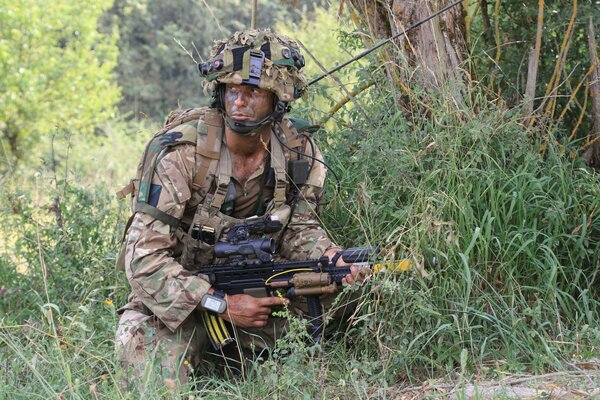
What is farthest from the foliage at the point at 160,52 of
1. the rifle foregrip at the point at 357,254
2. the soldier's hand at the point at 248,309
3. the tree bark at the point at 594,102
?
the rifle foregrip at the point at 357,254

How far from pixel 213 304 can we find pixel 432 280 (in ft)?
3.26

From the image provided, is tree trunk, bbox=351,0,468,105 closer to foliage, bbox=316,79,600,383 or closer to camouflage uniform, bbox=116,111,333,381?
foliage, bbox=316,79,600,383

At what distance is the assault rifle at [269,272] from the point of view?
13.1 ft

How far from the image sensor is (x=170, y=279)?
403 centimetres

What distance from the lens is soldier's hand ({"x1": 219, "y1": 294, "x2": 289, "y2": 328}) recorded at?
4070mm

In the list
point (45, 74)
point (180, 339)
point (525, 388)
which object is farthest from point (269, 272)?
point (45, 74)

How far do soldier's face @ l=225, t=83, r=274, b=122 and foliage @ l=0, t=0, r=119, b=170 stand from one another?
8.24 m

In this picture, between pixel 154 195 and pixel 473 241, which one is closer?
pixel 473 241

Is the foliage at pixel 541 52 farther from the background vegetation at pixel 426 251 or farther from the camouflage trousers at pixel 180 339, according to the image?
the camouflage trousers at pixel 180 339

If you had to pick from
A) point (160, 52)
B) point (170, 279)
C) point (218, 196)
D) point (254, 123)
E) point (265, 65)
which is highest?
point (265, 65)

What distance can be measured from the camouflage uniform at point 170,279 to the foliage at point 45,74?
8174mm

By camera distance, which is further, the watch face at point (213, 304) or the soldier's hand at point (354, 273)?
the watch face at point (213, 304)

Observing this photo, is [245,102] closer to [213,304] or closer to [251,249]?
[251,249]

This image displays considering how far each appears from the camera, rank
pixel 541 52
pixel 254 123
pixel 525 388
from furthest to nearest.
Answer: pixel 541 52 → pixel 254 123 → pixel 525 388
